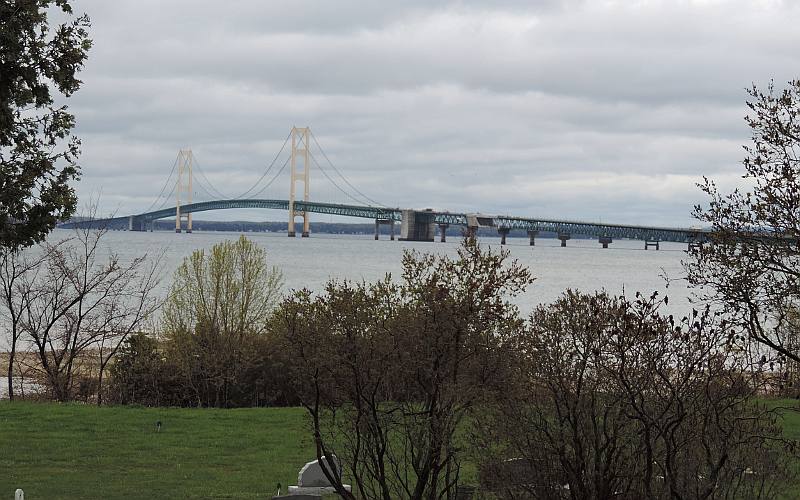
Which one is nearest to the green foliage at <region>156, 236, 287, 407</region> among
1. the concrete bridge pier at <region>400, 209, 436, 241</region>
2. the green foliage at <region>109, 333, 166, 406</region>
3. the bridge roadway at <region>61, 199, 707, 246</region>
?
the green foliage at <region>109, 333, 166, 406</region>

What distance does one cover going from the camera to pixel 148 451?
1367cm

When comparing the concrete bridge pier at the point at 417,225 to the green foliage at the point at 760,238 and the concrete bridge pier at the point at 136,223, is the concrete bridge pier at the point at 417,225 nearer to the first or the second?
the concrete bridge pier at the point at 136,223

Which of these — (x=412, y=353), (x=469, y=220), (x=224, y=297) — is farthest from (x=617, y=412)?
(x=469, y=220)

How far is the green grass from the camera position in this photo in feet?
36.9

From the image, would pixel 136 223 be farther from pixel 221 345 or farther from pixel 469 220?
pixel 221 345

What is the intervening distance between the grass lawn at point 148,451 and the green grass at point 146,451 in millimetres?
12

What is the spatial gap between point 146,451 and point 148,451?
0.03 metres

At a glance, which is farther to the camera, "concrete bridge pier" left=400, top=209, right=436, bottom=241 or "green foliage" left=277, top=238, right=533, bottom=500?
"concrete bridge pier" left=400, top=209, right=436, bottom=241

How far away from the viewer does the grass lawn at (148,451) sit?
444 inches

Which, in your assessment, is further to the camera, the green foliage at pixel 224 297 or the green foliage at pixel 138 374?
the green foliage at pixel 224 297

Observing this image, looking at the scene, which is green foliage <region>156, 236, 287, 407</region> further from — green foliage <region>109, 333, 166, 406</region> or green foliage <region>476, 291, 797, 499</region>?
green foliage <region>476, 291, 797, 499</region>

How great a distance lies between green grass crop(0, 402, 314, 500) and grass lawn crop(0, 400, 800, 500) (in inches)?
0.5

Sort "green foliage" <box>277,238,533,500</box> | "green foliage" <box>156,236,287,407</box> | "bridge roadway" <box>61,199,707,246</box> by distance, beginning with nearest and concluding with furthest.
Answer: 1. "green foliage" <box>277,238,533,500</box>
2. "green foliage" <box>156,236,287,407</box>
3. "bridge roadway" <box>61,199,707,246</box>

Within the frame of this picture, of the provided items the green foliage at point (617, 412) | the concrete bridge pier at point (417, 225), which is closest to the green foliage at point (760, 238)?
the green foliage at point (617, 412)
